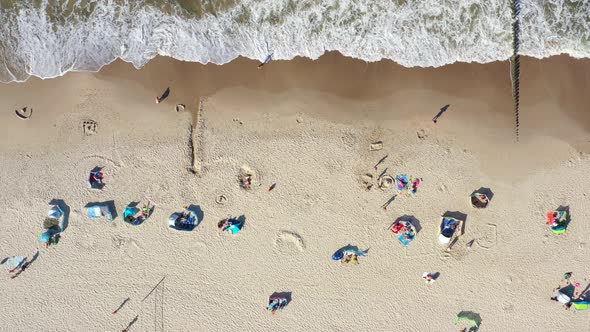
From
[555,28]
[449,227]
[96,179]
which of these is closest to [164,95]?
[96,179]

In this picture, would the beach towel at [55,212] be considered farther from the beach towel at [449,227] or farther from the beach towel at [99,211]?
the beach towel at [449,227]

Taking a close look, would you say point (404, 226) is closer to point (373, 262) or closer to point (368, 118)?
point (373, 262)

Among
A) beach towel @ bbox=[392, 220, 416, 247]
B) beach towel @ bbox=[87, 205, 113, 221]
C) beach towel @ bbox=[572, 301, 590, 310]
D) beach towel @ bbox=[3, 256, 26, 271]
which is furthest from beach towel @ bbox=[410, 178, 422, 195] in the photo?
beach towel @ bbox=[3, 256, 26, 271]

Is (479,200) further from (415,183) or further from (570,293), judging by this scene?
(570,293)

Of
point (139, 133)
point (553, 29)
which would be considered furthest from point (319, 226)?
point (553, 29)

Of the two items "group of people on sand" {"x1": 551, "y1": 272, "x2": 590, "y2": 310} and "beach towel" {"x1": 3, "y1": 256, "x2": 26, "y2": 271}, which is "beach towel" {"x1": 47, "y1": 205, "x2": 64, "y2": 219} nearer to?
"beach towel" {"x1": 3, "y1": 256, "x2": 26, "y2": 271}

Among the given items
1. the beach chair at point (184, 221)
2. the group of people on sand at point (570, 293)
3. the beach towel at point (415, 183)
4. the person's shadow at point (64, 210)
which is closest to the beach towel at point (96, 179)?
the person's shadow at point (64, 210)

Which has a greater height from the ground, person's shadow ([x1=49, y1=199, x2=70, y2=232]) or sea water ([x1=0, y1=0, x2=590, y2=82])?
sea water ([x1=0, y1=0, x2=590, y2=82])
